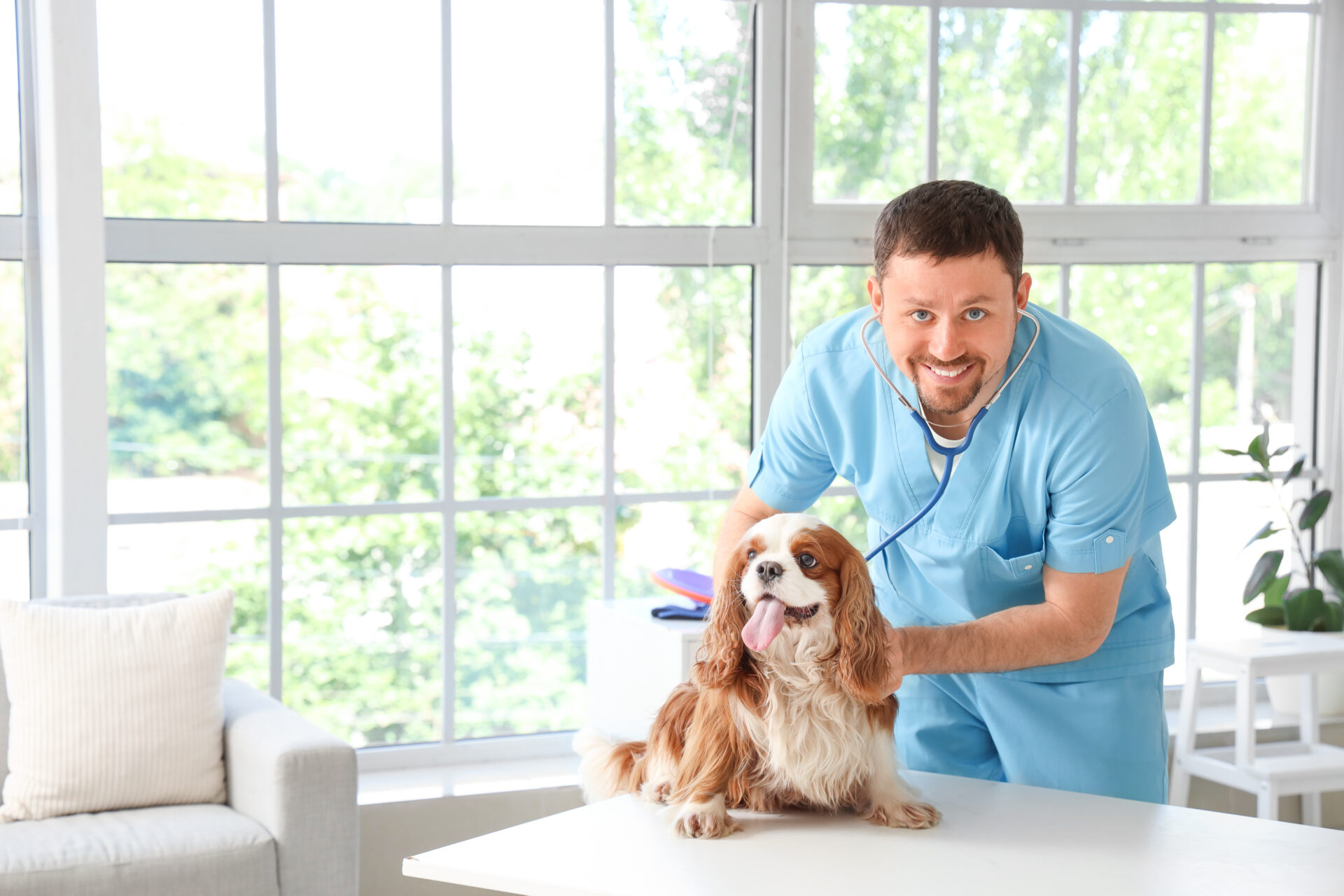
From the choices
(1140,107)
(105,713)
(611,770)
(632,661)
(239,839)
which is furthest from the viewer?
(1140,107)

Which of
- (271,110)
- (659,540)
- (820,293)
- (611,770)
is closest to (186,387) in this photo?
(271,110)

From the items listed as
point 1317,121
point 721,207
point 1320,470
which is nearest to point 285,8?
point 721,207

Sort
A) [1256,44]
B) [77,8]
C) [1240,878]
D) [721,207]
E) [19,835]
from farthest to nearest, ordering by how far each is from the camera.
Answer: [1256,44] < [721,207] < [77,8] < [19,835] < [1240,878]

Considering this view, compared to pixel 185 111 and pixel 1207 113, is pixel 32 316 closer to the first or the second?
pixel 185 111

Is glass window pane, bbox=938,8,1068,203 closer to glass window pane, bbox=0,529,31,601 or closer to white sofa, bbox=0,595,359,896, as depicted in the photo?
white sofa, bbox=0,595,359,896

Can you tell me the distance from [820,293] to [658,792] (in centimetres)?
183

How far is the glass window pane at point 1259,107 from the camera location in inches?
125

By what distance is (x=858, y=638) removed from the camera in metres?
1.31

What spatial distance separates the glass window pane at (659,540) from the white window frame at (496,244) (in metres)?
0.03

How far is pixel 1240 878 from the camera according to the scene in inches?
49.0

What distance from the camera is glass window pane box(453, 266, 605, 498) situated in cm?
283

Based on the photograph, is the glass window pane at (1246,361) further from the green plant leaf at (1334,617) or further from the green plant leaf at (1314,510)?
the green plant leaf at (1334,617)

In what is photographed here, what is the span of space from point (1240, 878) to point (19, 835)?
1.85m

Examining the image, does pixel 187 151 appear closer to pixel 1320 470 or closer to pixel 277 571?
pixel 277 571
